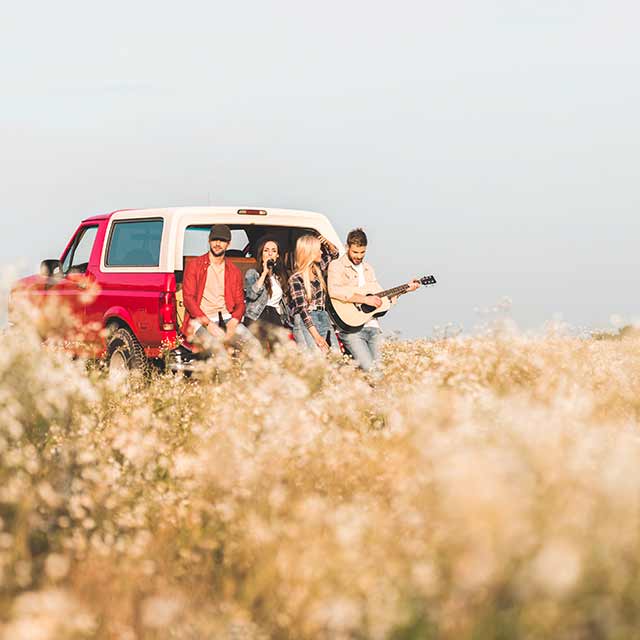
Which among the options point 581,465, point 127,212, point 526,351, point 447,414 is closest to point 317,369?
point 526,351

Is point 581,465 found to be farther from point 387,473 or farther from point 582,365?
point 582,365

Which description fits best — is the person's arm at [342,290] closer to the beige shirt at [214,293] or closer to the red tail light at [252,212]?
the beige shirt at [214,293]

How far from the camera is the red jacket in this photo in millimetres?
10148

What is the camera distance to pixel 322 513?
4188 mm

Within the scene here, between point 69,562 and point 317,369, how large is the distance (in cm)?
271

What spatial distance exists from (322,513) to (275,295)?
6.77 metres

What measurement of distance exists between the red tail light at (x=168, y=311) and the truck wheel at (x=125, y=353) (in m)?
0.62

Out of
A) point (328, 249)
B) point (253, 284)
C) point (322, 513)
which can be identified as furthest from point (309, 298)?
point (322, 513)

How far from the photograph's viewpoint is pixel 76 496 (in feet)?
17.1

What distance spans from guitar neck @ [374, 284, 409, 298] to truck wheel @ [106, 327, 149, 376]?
2803mm

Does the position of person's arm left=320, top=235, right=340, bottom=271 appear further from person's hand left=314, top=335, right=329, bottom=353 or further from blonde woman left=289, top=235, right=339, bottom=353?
person's hand left=314, top=335, right=329, bottom=353

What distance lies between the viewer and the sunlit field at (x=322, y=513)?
10.8 ft

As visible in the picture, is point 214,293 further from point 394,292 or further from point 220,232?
point 394,292

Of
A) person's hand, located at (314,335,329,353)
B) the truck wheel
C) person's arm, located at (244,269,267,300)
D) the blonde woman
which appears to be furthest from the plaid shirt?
the truck wheel
